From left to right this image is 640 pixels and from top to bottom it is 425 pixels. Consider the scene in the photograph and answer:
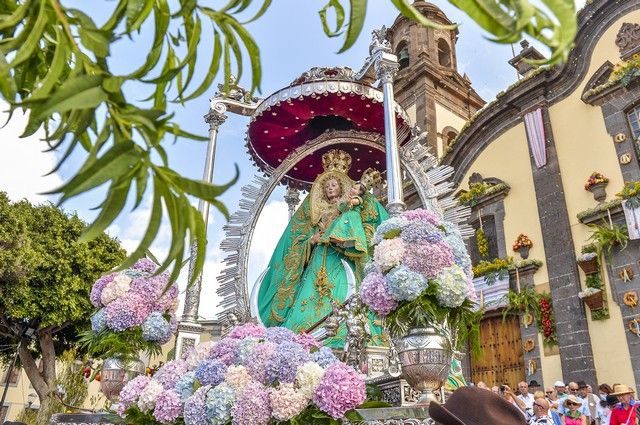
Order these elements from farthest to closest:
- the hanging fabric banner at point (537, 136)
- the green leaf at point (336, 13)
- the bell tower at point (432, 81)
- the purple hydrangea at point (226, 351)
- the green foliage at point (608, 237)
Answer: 1. the bell tower at point (432, 81)
2. the hanging fabric banner at point (537, 136)
3. the green foliage at point (608, 237)
4. the purple hydrangea at point (226, 351)
5. the green leaf at point (336, 13)

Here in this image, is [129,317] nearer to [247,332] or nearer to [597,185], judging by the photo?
[247,332]

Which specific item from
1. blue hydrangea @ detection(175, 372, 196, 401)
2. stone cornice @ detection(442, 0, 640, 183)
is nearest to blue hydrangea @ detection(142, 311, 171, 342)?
blue hydrangea @ detection(175, 372, 196, 401)

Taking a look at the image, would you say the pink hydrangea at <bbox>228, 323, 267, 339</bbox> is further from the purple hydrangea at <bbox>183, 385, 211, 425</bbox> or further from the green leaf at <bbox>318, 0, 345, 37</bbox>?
the green leaf at <bbox>318, 0, 345, 37</bbox>

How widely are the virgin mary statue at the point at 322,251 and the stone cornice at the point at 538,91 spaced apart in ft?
26.7

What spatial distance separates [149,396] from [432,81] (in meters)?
17.9

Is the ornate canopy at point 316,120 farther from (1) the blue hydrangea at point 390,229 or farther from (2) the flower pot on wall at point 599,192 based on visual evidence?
(2) the flower pot on wall at point 599,192

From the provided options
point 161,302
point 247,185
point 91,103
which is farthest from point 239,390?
point 247,185

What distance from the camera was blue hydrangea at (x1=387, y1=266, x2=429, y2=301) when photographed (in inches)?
145

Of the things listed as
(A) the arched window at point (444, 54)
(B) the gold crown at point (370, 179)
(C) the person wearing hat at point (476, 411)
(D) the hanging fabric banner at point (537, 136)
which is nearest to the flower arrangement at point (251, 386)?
(C) the person wearing hat at point (476, 411)

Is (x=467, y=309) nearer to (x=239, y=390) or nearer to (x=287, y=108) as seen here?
(x=239, y=390)

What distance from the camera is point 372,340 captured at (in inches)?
201

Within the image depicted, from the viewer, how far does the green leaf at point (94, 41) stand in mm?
1155

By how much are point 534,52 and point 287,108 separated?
9.75 m

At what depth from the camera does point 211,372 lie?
3607 millimetres
